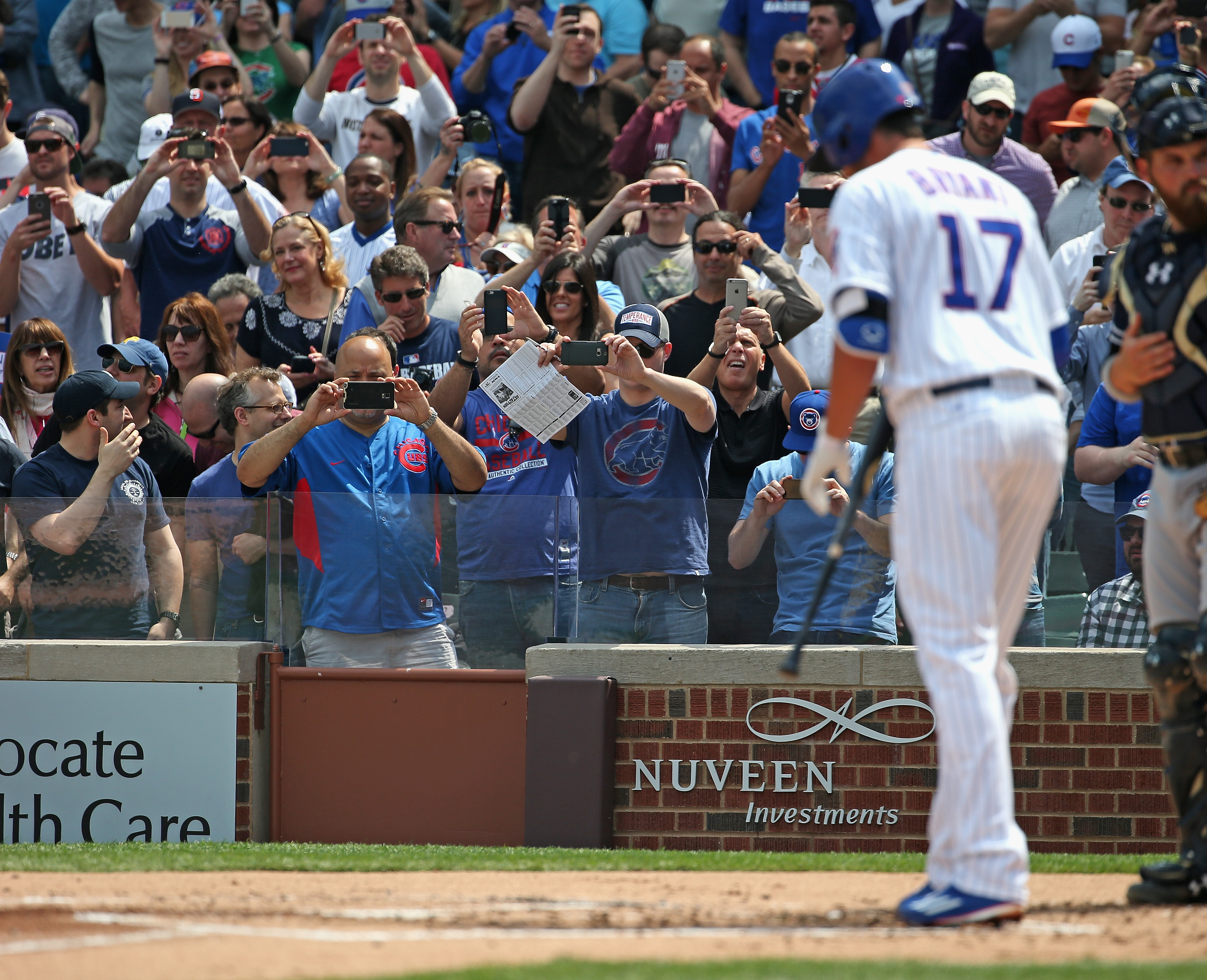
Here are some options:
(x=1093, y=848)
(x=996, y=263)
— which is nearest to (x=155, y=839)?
(x=1093, y=848)

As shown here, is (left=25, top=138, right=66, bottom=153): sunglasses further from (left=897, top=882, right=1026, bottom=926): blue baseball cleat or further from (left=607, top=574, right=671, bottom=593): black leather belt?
(left=897, top=882, right=1026, bottom=926): blue baseball cleat

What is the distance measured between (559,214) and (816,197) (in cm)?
152

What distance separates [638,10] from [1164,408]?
9238mm

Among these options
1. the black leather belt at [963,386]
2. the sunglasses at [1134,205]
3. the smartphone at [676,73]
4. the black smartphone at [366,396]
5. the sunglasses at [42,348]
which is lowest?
the black leather belt at [963,386]

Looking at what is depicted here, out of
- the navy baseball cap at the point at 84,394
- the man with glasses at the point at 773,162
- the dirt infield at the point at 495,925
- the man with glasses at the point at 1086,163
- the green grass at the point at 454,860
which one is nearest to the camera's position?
the dirt infield at the point at 495,925

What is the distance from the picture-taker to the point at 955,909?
3.95 m

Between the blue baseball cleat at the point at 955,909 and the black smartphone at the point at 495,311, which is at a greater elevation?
the black smartphone at the point at 495,311

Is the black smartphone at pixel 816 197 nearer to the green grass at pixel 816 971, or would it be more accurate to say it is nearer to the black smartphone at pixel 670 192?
the black smartphone at pixel 670 192

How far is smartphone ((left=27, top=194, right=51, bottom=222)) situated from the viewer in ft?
31.6

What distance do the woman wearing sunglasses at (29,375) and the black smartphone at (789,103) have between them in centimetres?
484

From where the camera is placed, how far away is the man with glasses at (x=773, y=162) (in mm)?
10398

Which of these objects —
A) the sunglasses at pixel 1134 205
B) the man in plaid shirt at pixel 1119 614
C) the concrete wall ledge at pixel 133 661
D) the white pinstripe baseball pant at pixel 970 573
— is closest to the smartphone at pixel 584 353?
the concrete wall ledge at pixel 133 661

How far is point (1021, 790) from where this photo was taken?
674 centimetres

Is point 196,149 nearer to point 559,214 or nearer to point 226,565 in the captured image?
point 559,214
